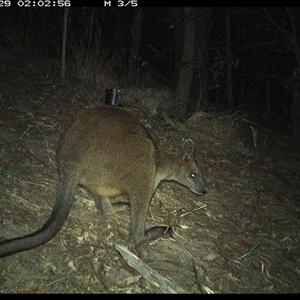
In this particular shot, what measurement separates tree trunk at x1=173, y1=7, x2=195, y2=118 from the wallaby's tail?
4637 mm

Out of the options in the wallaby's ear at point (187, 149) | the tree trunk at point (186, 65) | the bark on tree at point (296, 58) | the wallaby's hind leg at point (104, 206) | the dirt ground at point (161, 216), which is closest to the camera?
the dirt ground at point (161, 216)

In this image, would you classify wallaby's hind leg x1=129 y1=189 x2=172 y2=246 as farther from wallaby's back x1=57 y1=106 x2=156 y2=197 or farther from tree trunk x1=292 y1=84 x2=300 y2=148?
tree trunk x1=292 y1=84 x2=300 y2=148

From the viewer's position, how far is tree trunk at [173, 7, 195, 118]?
26.9ft

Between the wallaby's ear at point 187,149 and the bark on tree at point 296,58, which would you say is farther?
the bark on tree at point 296,58

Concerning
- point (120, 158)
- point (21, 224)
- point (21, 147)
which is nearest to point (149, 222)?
point (120, 158)

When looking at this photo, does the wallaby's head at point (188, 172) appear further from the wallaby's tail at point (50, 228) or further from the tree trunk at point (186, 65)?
the tree trunk at point (186, 65)

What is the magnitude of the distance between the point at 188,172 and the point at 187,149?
405 millimetres

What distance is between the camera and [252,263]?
466 cm

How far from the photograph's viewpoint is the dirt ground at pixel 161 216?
144 inches

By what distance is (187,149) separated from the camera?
5.29m

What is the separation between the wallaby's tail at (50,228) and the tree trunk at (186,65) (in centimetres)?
464

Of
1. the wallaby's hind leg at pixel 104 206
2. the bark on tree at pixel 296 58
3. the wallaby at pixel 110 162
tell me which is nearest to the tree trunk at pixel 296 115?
the bark on tree at pixel 296 58
